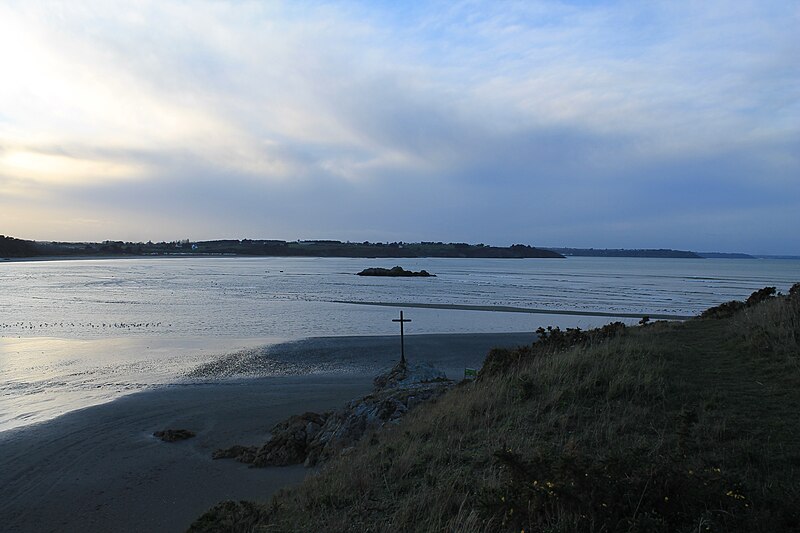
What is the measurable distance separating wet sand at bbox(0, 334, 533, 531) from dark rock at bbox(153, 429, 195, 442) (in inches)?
6.2

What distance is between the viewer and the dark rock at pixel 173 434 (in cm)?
1195

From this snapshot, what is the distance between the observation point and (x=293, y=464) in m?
10.3

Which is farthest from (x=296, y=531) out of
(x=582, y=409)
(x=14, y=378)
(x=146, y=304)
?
(x=146, y=304)

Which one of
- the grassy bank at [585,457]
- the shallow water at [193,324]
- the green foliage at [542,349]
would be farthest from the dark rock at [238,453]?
the shallow water at [193,324]

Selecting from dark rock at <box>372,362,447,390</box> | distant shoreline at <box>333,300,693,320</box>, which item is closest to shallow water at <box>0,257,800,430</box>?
distant shoreline at <box>333,300,693,320</box>

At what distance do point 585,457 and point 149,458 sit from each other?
28.4ft

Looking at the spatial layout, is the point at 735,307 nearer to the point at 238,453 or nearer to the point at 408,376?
the point at 408,376

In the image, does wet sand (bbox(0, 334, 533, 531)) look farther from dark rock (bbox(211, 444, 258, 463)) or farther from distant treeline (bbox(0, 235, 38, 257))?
distant treeline (bbox(0, 235, 38, 257))

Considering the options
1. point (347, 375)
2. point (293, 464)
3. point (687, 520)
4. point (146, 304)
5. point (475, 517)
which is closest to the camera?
point (687, 520)

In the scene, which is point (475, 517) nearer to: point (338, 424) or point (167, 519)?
point (167, 519)

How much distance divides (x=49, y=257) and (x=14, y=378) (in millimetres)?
186826

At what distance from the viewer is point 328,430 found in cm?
1097

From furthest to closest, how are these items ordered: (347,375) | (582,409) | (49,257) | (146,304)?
(49,257), (146,304), (347,375), (582,409)

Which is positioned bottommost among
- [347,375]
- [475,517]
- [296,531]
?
[347,375]
